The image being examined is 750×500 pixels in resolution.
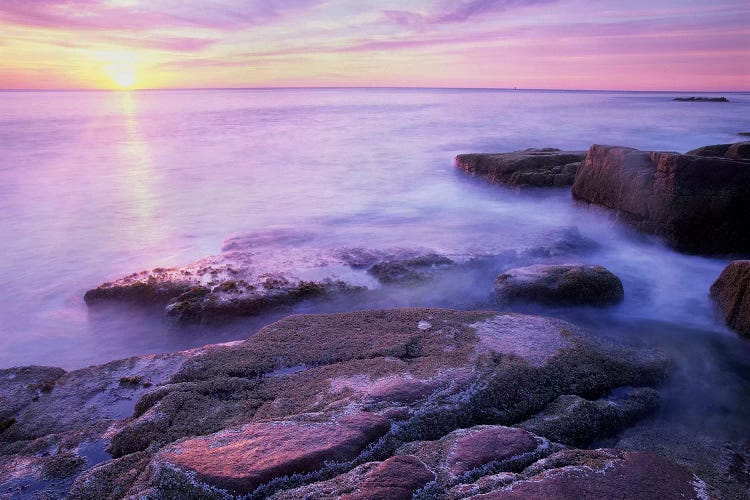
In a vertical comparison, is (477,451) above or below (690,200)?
below

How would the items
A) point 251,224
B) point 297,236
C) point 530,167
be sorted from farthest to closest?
point 530,167, point 251,224, point 297,236

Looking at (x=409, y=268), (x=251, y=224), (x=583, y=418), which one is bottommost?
(x=583, y=418)

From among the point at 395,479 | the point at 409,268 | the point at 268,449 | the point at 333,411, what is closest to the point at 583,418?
the point at 395,479

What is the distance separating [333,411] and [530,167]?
13.2 metres

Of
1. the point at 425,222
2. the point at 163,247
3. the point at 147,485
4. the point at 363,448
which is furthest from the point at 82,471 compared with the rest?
the point at 425,222

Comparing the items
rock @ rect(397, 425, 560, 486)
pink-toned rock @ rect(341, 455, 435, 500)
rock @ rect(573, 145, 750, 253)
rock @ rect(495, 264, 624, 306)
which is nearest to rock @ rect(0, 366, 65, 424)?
pink-toned rock @ rect(341, 455, 435, 500)

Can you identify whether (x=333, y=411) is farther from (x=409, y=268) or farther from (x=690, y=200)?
(x=690, y=200)

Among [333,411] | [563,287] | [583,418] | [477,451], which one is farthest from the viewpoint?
[563,287]

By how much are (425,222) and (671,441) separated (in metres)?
8.13

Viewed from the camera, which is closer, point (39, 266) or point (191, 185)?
point (39, 266)

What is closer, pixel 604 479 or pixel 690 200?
pixel 604 479

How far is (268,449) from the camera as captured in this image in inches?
122

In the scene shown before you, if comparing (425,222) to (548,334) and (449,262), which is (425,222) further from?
(548,334)

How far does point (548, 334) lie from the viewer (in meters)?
5.09
